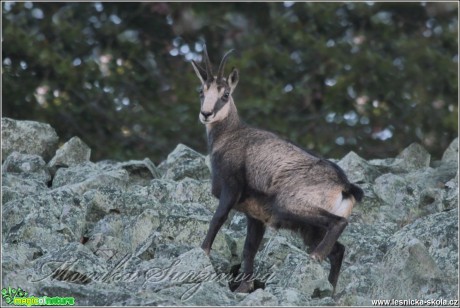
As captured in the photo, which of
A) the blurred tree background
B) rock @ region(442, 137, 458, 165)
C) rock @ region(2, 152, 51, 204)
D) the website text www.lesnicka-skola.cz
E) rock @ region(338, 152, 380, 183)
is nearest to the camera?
the website text www.lesnicka-skola.cz

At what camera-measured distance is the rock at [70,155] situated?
15.5 m

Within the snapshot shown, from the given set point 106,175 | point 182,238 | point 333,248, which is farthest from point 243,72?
point 333,248

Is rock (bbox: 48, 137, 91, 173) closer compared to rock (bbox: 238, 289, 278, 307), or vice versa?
rock (bbox: 238, 289, 278, 307)

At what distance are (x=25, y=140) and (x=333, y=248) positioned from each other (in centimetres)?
643

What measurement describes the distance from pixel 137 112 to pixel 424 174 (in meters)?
14.9

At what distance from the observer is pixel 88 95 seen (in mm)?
28953

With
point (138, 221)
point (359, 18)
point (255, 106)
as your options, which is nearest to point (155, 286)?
point (138, 221)

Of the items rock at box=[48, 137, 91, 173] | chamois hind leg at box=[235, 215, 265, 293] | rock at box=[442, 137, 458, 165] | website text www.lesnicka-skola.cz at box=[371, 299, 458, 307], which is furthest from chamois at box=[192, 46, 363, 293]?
rock at box=[442, 137, 458, 165]

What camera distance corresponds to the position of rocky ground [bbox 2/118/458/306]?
9.70 meters

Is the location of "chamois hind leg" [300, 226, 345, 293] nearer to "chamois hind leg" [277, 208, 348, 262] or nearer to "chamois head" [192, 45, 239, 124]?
"chamois hind leg" [277, 208, 348, 262]

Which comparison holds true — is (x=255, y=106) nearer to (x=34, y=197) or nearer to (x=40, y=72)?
(x=40, y=72)

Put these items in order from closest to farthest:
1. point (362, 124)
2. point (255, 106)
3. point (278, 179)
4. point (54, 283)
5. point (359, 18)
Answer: point (54, 283) → point (278, 179) → point (255, 106) → point (362, 124) → point (359, 18)

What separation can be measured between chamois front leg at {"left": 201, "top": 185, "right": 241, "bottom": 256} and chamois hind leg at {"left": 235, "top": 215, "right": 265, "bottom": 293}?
0.25 m

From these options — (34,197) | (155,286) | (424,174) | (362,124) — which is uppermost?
(155,286)
